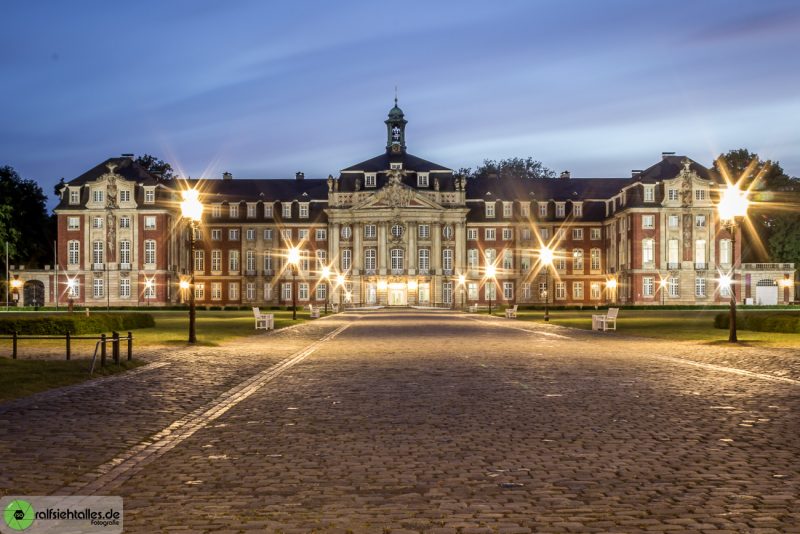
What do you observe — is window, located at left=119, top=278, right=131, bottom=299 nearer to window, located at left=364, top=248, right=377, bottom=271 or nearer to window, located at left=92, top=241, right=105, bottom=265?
window, located at left=92, top=241, right=105, bottom=265

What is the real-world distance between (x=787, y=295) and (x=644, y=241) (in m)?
16.1

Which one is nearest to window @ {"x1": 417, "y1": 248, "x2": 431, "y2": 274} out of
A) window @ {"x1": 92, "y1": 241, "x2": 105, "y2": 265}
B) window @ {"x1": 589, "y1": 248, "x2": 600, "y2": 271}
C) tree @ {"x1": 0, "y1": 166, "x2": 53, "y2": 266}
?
window @ {"x1": 589, "y1": 248, "x2": 600, "y2": 271}

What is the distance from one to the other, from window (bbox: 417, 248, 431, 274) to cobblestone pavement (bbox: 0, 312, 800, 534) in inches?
3162

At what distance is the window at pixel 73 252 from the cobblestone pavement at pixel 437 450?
77.3m

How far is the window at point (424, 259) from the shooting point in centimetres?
9869

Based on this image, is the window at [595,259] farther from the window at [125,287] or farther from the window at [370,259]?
the window at [125,287]

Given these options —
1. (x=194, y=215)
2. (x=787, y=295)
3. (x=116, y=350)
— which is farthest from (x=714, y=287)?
(x=116, y=350)

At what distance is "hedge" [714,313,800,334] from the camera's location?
110ft

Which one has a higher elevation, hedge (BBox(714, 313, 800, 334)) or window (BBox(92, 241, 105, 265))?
window (BBox(92, 241, 105, 265))

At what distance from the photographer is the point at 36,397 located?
13648mm

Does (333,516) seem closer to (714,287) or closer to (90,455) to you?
(90,455)

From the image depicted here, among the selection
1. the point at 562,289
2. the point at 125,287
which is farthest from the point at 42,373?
the point at 562,289

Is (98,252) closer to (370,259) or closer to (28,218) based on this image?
(28,218)

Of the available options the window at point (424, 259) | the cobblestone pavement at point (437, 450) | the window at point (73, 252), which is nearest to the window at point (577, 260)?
the window at point (424, 259)
